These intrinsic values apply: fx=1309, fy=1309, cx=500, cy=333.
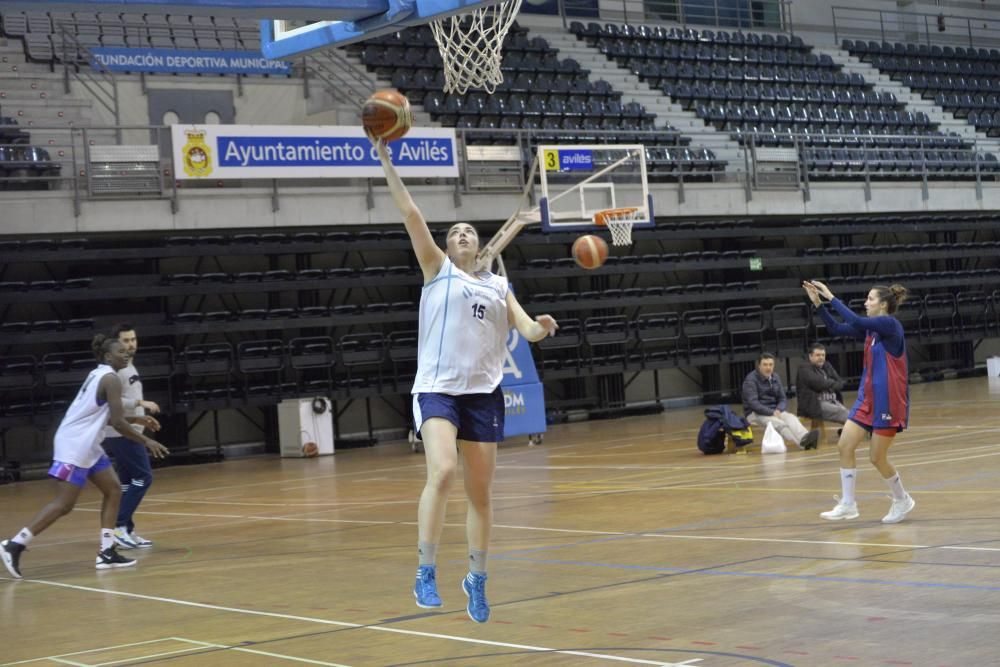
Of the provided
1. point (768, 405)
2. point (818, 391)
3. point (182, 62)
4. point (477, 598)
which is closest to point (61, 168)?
point (182, 62)

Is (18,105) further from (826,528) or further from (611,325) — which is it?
(826,528)

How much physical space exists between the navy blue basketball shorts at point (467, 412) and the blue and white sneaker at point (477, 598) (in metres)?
0.71

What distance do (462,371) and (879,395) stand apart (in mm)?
4678

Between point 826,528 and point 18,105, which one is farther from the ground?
point 18,105

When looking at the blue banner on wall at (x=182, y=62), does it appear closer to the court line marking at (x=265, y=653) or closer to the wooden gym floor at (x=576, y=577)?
the wooden gym floor at (x=576, y=577)

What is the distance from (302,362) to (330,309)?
Result: 3.97ft

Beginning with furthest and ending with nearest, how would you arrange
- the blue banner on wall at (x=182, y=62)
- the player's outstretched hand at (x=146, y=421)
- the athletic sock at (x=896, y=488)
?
1. the blue banner on wall at (x=182, y=62)
2. the player's outstretched hand at (x=146, y=421)
3. the athletic sock at (x=896, y=488)

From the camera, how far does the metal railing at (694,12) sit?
34.5 metres

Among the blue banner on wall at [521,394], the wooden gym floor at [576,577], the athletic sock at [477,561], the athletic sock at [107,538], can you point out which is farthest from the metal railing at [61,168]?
the athletic sock at [477,561]

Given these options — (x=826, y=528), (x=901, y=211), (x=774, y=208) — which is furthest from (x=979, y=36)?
(x=826, y=528)

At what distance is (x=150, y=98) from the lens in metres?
24.5

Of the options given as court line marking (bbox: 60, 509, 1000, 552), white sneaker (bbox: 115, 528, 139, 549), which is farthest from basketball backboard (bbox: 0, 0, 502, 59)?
white sneaker (bbox: 115, 528, 139, 549)

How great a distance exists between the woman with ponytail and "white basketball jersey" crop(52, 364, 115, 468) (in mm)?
5690

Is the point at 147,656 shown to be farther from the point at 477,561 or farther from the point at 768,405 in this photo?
the point at 768,405
